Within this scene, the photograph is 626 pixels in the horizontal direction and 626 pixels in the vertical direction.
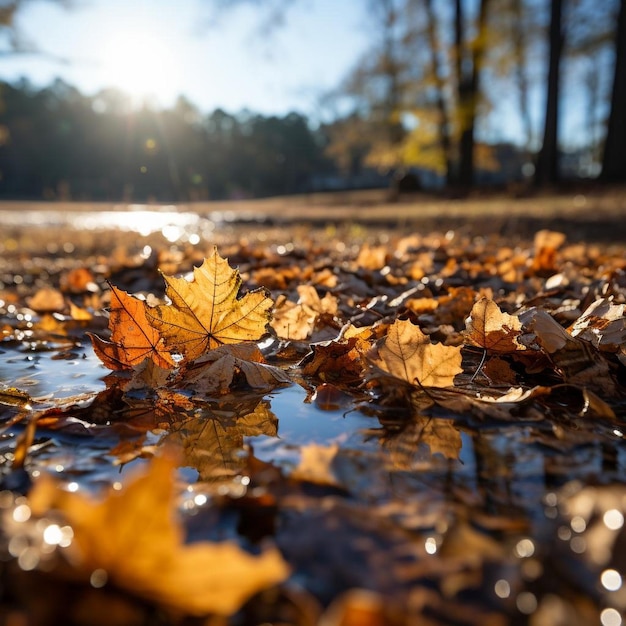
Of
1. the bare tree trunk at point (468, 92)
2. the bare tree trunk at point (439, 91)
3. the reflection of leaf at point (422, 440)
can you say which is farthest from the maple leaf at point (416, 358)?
the bare tree trunk at point (439, 91)

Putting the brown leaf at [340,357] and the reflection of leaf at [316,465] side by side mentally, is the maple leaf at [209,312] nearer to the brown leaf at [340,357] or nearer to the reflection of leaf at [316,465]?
the brown leaf at [340,357]

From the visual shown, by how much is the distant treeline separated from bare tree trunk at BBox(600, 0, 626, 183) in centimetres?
4810

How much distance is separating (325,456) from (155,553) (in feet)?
1.45

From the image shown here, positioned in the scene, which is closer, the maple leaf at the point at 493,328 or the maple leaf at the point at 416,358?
the maple leaf at the point at 416,358

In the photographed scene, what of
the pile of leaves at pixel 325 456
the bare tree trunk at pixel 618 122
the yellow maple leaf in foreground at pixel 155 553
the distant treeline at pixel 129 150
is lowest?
the pile of leaves at pixel 325 456

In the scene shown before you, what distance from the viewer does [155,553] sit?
1.76ft

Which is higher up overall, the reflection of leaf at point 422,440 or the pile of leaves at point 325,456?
the pile of leaves at point 325,456

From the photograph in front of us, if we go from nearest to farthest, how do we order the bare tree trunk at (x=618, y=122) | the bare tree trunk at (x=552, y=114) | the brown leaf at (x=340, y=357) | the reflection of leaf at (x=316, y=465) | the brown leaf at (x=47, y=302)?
the reflection of leaf at (x=316, y=465), the brown leaf at (x=340, y=357), the brown leaf at (x=47, y=302), the bare tree trunk at (x=618, y=122), the bare tree trunk at (x=552, y=114)

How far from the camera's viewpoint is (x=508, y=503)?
31.8 inches

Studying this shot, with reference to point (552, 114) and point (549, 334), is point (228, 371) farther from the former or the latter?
point (552, 114)

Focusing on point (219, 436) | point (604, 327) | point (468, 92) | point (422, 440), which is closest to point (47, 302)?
point (219, 436)

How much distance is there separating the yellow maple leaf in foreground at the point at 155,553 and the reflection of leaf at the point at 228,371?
833 mm

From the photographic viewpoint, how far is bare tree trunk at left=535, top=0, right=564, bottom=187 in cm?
1352

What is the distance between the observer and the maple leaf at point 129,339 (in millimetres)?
1380
